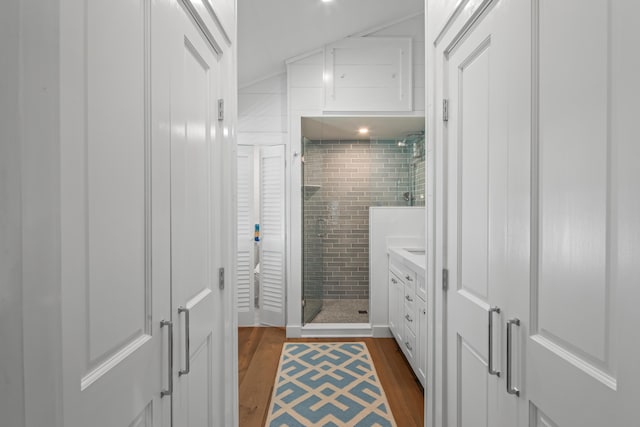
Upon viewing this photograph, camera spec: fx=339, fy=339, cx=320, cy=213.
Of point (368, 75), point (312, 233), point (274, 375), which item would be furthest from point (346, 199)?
point (274, 375)

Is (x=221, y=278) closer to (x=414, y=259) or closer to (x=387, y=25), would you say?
(x=414, y=259)

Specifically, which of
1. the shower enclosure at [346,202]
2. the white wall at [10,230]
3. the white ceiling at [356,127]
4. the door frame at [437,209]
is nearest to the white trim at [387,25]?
the white ceiling at [356,127]

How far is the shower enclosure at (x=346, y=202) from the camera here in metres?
3.53

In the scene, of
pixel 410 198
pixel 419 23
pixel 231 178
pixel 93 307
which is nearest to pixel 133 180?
pixel 93 307

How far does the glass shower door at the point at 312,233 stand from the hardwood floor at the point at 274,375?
0.41 m

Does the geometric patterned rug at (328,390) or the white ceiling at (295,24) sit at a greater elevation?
the white ceiling at (295,24)

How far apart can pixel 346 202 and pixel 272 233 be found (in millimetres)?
872

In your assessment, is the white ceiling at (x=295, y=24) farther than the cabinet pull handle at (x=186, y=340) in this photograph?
Yes

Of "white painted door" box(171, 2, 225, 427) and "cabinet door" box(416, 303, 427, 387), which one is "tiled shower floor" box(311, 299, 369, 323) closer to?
"cabinet door" box(416, 303, 427, 387)

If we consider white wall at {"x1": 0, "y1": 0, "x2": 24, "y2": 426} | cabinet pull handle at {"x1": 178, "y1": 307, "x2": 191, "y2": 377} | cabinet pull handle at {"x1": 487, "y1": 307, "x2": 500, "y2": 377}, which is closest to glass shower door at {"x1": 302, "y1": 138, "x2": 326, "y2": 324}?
cabinet pull handle at {"x1": 178, "y1": 307, "x2": 191, "y2": 377}

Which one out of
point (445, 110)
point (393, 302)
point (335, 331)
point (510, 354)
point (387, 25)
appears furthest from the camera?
point (335, 331)

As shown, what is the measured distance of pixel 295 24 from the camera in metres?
2.86

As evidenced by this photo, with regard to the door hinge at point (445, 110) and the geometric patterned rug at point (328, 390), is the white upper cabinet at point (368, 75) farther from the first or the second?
the geometric patterned rug at point (328, 390)

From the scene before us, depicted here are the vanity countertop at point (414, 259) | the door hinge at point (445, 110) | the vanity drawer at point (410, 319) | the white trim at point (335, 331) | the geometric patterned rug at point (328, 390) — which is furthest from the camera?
the white trim at point (335, 331)
